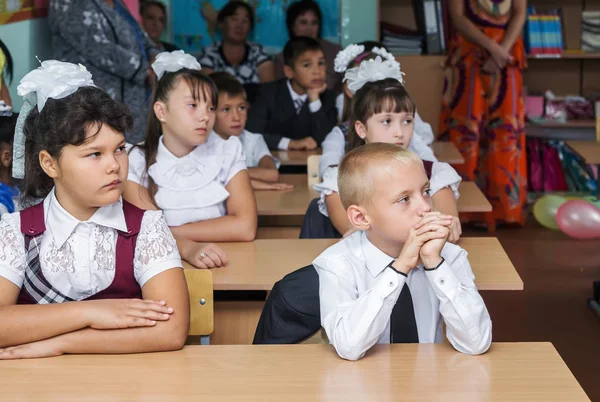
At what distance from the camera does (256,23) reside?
6719mm

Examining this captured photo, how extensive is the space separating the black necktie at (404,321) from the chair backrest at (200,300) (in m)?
0.43

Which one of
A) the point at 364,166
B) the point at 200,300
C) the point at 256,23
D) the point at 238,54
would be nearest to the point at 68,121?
the point at 200,300

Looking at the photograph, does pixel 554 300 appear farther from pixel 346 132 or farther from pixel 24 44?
pixel 24 44

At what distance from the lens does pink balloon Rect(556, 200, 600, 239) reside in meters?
4.61

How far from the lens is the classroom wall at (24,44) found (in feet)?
14.7

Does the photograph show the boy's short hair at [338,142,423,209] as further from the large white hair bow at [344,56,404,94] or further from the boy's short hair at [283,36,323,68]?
the boy's short hair at [283,36,323,68]

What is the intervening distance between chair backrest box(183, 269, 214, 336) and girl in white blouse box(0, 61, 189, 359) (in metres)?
0.09

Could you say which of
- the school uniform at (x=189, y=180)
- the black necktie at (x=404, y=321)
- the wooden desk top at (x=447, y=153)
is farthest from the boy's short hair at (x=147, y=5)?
the black necktie at (x=404, y=321)

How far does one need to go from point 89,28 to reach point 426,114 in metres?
2.59

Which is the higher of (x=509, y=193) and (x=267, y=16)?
(x=267, y=16)

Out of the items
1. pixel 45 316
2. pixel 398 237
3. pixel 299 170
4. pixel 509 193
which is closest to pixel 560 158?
pixel 509 193

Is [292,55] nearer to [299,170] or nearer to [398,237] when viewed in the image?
[299,170]

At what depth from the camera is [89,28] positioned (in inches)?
181

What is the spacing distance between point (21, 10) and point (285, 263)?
2.66 m
